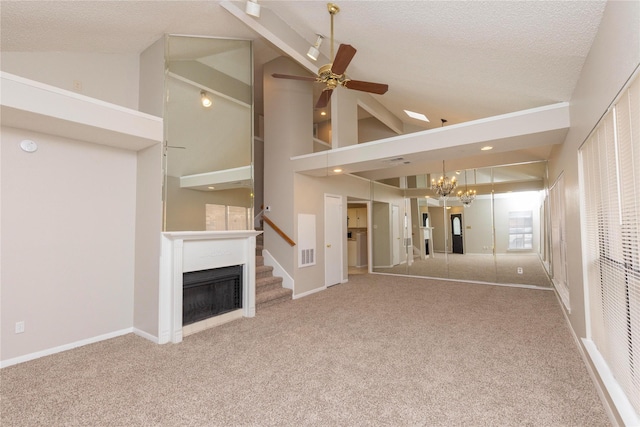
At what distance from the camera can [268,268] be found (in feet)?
19.2

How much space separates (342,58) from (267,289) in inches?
157

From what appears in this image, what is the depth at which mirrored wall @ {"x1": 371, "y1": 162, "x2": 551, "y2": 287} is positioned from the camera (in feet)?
22.9

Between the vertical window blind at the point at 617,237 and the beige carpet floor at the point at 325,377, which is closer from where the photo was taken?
the vertical window blind at the point at 617,237

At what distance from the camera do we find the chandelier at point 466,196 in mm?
7625

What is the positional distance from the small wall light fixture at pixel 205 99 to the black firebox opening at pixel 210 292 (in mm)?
2395

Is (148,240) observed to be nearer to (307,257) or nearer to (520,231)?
(307,257)

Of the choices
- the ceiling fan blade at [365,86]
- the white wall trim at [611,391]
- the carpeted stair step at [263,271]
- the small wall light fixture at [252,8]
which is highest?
the small wall light fixture at [252,8]

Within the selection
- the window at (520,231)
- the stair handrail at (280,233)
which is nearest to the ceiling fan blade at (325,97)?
the stair handrail at (280,233)

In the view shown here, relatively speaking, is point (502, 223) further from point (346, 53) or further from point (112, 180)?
point (112, 180)

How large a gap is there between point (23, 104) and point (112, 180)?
1.28 meters

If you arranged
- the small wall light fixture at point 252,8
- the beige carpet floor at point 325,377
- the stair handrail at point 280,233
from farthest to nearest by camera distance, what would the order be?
the stair handrail at point 280,233 → the small wall light fixture at point 252,8 → the beige carpet floor at point 325,377

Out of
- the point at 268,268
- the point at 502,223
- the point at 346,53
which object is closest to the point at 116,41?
the point at 346,53

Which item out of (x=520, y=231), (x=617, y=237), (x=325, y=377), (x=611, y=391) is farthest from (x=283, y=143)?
(x=520, y=231)

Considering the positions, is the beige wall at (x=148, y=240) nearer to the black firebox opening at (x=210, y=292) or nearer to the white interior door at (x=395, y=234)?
the black firebox opening at (x=210, y=292)
